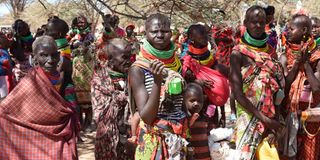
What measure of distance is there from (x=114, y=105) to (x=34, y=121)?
0.82 meters

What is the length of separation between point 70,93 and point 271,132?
2.46 meters

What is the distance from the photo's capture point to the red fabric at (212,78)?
4.57 meters

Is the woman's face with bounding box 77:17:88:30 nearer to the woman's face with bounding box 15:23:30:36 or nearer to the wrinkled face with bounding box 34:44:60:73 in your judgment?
the woman's face with bounding box 15:23:30:36

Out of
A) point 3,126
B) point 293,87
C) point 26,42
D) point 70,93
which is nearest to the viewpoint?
point 3,126

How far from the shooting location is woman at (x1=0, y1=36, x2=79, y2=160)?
11.5 ft

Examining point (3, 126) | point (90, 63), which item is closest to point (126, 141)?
point (3, 126)

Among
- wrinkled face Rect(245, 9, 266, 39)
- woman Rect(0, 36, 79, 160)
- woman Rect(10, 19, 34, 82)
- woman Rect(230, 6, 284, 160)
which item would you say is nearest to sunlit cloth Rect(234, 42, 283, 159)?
woman Rect(230, 6, 284, 160)

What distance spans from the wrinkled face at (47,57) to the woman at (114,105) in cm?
56

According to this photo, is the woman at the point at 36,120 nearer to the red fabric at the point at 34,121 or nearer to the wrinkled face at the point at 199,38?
the red fabric at the point at 34,121

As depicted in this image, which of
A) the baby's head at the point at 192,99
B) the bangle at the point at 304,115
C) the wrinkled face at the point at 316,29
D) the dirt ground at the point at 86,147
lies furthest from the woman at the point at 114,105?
the wrinkled face at the point at 316,29

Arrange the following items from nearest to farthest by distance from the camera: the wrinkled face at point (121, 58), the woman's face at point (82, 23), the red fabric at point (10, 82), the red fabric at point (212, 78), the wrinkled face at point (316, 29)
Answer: the wrinkled face at point (121, 58) → the red fabric at point (212, 78) → the red fabric at point (10, 82) → the wrinkled face at point (316, 29) → the woman's face at point (82, 23)

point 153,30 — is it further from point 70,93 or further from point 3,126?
point 70,93

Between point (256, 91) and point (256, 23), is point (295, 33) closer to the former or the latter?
point (256, 23)

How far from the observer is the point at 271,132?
378 cm
